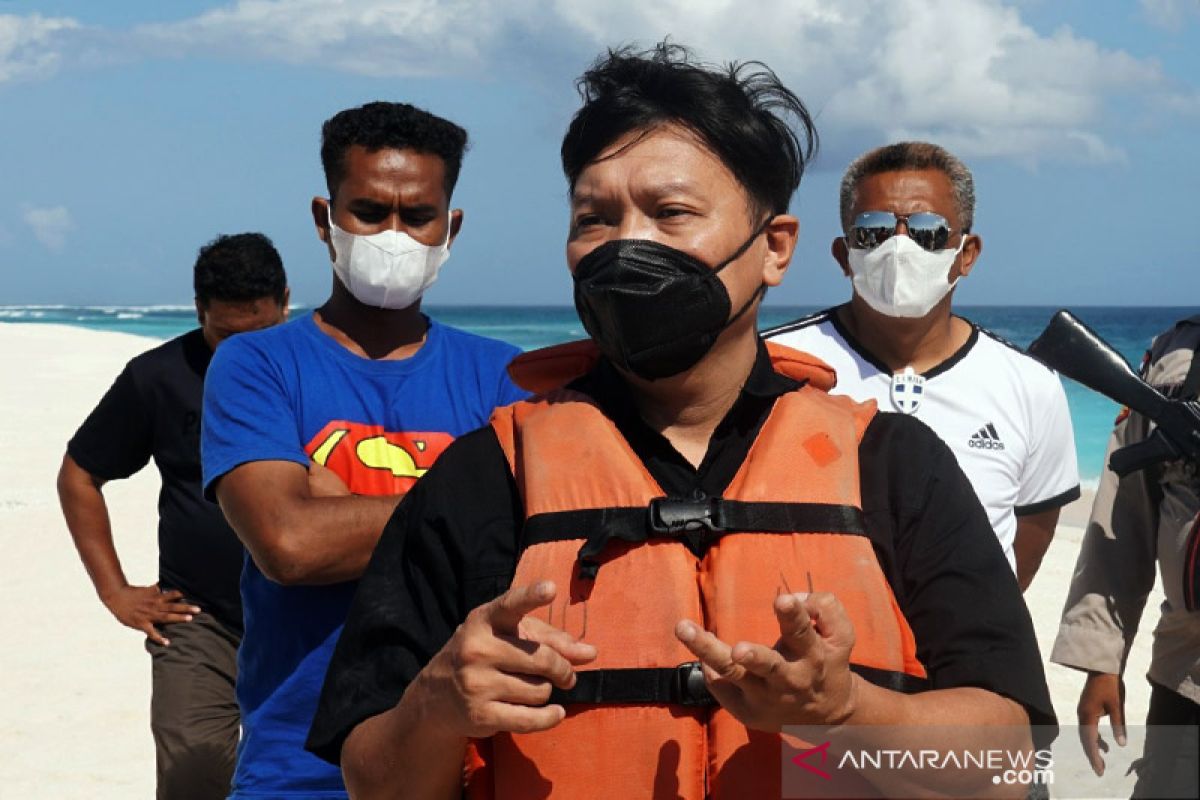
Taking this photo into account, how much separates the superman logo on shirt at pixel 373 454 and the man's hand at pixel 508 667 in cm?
173

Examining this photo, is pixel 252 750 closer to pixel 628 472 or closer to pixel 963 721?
pixel 628 472

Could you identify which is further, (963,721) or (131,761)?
(131,761)

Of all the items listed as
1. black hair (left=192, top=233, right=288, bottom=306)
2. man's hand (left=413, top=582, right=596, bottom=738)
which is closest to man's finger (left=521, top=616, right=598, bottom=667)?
man's hand (left=413, top=582, right=596, bottom=738)

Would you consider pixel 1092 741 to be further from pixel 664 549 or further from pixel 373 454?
pixel 664 549

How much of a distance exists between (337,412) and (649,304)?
4.88 feet

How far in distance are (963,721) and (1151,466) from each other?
2.51 metres

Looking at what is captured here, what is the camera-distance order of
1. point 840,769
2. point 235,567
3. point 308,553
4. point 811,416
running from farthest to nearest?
point 235,567 < point 308,553 < point 811,416 < point 840,769

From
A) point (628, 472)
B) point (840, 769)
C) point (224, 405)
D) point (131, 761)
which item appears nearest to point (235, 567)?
point (224, 405)

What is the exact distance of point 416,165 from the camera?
4.18 meters

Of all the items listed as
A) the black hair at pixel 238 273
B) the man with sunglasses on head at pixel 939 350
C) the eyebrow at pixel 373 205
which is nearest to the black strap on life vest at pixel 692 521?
the eyebrow at pixel 373 205

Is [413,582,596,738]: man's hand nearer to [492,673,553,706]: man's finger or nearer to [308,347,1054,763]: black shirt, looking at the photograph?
[492,673,553,706]: man's finger

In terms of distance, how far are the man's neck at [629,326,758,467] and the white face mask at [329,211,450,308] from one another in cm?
153

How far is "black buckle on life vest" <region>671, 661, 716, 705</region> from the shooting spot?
229cm

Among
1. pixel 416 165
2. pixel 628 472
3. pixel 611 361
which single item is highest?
pixel 416 165
